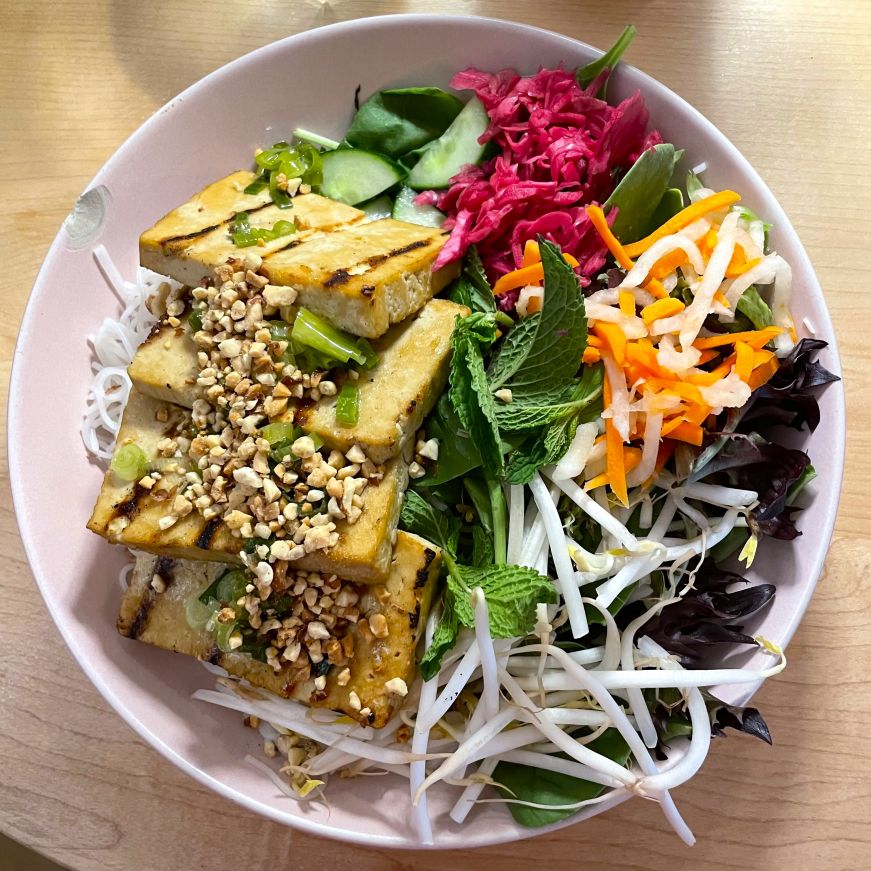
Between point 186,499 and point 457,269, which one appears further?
point 457,269

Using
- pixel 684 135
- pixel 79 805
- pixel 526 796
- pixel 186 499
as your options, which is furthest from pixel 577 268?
pixel 79 805

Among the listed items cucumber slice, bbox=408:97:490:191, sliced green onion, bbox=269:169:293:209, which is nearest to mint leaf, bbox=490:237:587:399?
cucumber slice, bbox=408:97:490:191

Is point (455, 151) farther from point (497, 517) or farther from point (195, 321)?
point (497, 517)

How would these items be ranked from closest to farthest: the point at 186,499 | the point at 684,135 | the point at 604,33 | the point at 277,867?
the point at 186,499 < the point at 684,135 < the point at 277,867 < the point at 604,33

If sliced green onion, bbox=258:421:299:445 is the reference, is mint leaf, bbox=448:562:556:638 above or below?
below

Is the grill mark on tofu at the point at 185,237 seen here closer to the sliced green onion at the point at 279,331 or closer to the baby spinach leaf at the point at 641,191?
the sliced green onion at the point at 279,331

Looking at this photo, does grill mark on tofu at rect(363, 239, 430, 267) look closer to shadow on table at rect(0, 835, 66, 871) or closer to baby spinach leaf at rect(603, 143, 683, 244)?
baby spinach leaf at rect(603, 143, 683, 244)

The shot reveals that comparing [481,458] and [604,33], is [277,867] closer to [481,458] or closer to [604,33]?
[481,458]
